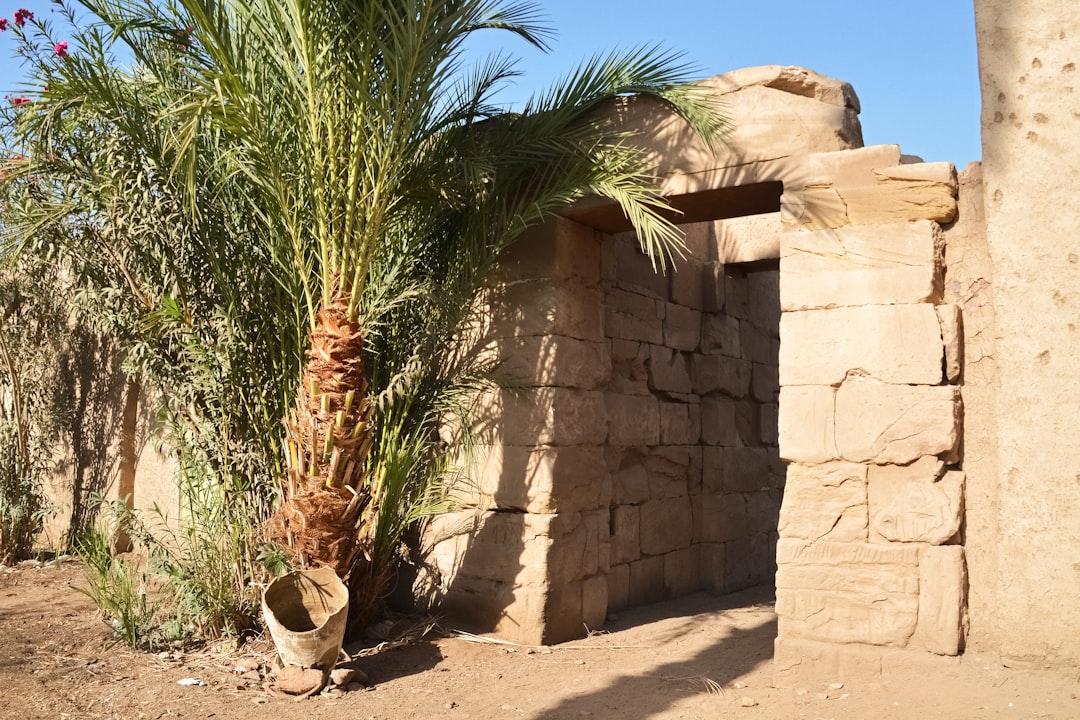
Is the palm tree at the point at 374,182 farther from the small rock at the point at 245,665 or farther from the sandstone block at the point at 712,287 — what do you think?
the sandstone block at the point at 712,287


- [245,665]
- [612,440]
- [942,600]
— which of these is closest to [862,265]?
[942,600]

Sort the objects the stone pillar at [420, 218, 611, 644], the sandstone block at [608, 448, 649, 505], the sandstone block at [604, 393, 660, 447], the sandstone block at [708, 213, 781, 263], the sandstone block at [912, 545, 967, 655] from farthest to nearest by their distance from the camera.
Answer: the sandstone block at [708, 213, 781, 263] < the sandstone block at [608, 448, 649, 505] < the sandstone block at [604, 393, 660, 447] < the stone pillar at [420, 218, 611, 644] < the sandstone block at [912, 545, 967, 655]

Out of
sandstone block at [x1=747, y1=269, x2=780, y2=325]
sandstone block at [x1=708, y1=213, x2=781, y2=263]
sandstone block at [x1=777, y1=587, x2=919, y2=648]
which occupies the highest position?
sandstone block at [x1=708, y1=213, x2=781, y2=263]

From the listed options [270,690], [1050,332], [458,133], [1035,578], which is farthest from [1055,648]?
[458,133]

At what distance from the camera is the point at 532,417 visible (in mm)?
5398

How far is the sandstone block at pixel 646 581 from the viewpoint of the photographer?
6.46 m

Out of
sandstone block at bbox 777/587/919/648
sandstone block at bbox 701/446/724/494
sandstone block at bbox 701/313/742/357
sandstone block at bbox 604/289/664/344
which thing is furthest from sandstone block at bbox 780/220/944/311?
sandstone block at bbox 701/446/724/494

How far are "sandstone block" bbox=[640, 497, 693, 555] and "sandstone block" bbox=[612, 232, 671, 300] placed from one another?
1.53 metres

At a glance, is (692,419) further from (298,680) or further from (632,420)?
(298,680)

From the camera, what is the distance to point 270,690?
171 inches

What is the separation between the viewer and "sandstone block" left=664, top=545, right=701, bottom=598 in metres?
6.88

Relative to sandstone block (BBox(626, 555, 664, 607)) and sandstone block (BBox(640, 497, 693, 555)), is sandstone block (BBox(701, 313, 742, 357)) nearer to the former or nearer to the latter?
sandstone block (BBox(640, 497, 693, 555))

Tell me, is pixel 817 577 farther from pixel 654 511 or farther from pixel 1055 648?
pixel 654 511

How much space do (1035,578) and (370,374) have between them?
3.41 metres
